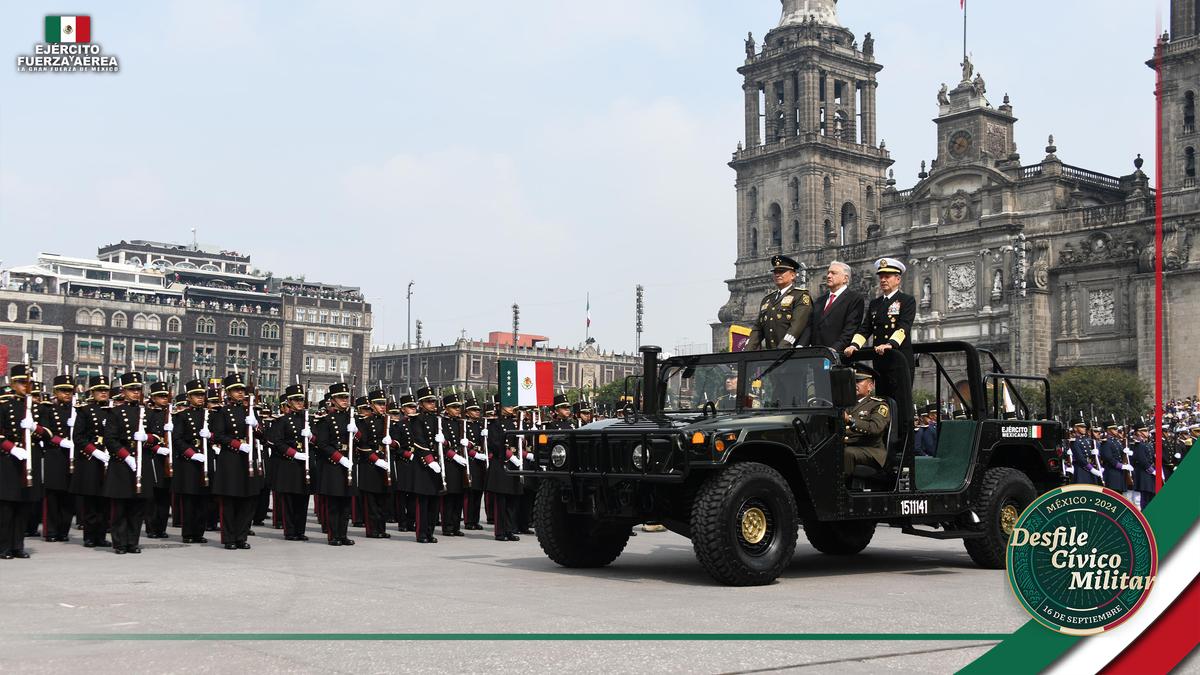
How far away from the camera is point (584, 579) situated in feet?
35.6

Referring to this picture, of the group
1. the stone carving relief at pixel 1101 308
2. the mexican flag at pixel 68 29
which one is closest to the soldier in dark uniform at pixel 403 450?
the mexican flag at pixel 68 29

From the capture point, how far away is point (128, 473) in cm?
1417

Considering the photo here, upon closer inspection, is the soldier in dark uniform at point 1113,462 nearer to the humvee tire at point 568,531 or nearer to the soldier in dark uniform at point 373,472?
the soldier in dark uniform at point 373,472

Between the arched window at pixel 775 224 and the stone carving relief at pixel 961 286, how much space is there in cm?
1260

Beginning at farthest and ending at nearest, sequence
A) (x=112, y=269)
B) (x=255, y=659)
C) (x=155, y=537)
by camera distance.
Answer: (x=112, y=269), (x=155, y=537), (x=255, y=659)

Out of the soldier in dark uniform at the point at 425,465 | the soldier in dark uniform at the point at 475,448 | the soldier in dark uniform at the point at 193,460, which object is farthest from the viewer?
the soldier in dark uniform at the point at 475,448

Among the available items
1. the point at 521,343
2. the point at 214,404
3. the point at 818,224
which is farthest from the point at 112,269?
the point at 214,404

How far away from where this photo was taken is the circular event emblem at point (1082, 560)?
445 centimetres

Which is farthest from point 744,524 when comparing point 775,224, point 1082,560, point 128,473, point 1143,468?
point 775,224

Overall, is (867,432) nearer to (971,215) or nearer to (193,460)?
(193,460)

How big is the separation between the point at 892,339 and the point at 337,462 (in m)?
7.56

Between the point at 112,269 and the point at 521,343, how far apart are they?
46521 mm

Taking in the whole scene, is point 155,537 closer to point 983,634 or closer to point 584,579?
point 584,579

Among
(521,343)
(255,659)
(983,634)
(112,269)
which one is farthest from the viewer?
(521,343)
